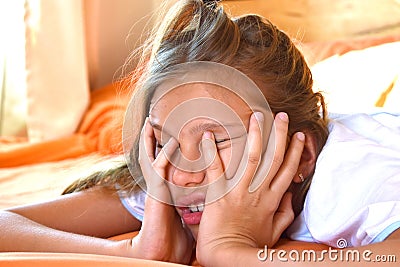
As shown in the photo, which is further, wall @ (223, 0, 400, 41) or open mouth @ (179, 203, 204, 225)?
wall @ (223, 0, 400, 41)

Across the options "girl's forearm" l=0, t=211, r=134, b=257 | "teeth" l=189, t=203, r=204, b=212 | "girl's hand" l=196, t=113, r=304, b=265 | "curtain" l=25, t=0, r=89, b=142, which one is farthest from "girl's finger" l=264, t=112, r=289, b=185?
"curtain" l=25, t=0, r=89, b=142

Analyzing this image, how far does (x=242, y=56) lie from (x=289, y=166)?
0.59ft

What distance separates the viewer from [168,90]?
3.46ft

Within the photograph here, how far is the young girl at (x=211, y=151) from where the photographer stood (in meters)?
1.00

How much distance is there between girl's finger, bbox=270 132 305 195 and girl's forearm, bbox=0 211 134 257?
0.23 m

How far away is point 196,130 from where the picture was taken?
101 centimetres

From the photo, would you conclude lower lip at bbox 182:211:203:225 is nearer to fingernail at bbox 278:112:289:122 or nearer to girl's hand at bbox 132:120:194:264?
girl's hand at bbox 132:120:194:264

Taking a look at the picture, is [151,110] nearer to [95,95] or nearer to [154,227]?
[154,227]

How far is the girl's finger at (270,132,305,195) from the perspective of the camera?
1040 mm

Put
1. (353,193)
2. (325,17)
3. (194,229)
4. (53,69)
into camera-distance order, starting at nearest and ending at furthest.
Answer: (353,193)
(194,229)
(53,69)
(325,17)

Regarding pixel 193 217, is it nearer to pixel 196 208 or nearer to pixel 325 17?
pixel 196 208

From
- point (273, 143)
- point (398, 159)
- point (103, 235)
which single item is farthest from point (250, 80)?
point (103, 235)

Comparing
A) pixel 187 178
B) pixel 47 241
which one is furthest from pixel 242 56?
pixel 47 241

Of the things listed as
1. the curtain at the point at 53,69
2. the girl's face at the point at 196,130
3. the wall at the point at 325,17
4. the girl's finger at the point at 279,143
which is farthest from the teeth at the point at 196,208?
the wall at the point at 325,17
